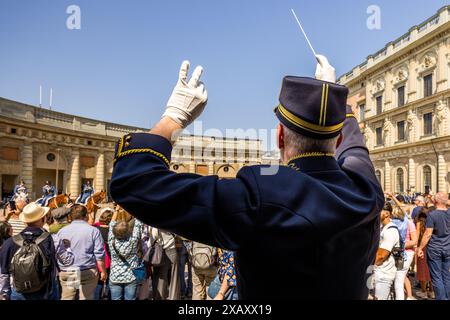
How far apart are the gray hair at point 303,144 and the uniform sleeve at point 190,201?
0.91 ft

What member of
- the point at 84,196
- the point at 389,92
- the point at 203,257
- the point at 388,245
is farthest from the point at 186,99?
the point at 389,92

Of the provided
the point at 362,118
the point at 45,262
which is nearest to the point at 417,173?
the point at 362,118

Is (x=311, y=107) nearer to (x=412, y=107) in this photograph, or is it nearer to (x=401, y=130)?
(x=412, y=107)

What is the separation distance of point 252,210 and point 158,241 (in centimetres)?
497

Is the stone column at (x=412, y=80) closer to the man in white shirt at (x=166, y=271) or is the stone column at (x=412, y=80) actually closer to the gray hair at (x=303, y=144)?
the man in white shirt at (x=166, y=271)

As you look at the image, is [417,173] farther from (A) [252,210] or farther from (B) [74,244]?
(A) [252,210]

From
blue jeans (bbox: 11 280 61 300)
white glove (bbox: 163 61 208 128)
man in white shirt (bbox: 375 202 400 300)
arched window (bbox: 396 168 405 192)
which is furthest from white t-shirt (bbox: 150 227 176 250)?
arched window (bbox: 396 168 405 192)

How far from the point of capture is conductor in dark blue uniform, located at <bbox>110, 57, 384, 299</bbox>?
1057 mm

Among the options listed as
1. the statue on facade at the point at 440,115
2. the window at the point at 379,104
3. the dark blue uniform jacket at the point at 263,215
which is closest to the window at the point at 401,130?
the window at the point at 379,104

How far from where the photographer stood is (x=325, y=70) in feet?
5.67

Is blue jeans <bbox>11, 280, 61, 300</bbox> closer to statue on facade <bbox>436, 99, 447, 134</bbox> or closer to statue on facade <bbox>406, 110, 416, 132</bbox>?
statue on facade <bbox>436, 99, 447, 134</bbox>

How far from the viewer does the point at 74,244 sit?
5039 mm

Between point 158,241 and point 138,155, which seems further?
point 158,241
